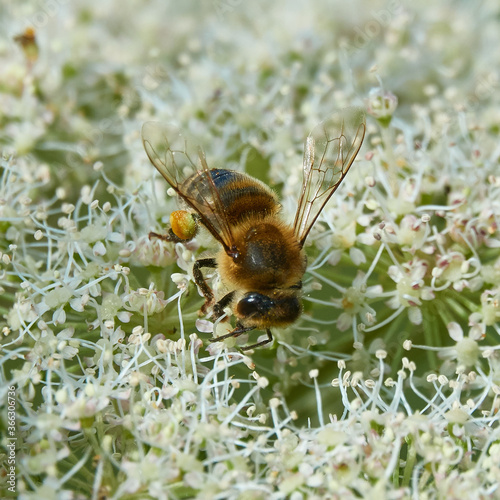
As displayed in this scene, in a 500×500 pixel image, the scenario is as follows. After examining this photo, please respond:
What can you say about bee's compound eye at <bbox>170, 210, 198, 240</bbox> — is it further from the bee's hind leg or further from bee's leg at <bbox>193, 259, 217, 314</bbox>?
the bee's hind leg

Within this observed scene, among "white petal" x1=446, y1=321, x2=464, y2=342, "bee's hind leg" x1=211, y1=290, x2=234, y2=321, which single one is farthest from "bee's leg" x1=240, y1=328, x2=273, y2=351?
"white petal" x1=446, y1=321, x2=464, y2=342

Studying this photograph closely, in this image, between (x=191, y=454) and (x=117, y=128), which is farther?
(x=117, y=128)

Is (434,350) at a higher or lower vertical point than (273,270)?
lower

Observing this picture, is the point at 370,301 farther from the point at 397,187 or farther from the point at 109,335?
the point at 109,335

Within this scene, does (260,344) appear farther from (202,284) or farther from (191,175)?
(191,175)

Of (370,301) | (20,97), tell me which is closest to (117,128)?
(20,97)

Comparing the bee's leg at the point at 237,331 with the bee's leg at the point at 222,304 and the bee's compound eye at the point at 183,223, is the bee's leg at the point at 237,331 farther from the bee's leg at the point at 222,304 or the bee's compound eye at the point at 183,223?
the bee's compound eye at the point at 183,223

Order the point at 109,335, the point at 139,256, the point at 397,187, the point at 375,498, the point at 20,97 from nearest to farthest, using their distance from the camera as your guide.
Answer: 1. the point at 375,498
2. the point at 109,335
3. the point at 139,256
4. the point at 397,187
5. the point at 20,97
